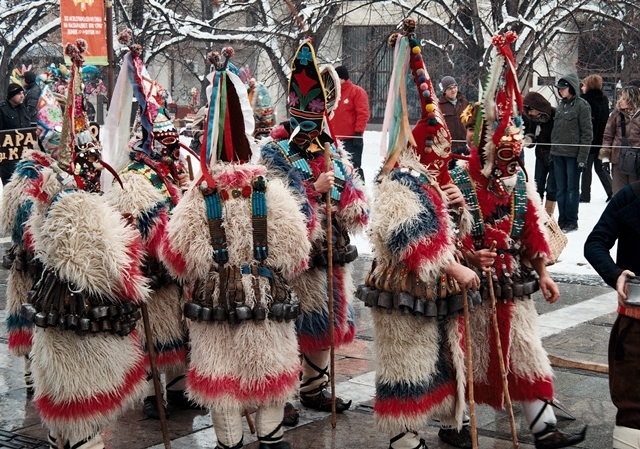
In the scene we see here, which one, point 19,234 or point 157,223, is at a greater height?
point 157,223

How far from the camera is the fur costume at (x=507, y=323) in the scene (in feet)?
16.8

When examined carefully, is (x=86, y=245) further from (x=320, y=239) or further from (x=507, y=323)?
(x=507, y=323)

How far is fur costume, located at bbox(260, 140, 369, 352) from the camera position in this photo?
5.75 m

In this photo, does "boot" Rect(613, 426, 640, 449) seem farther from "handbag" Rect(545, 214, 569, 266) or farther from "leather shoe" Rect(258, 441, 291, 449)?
"handbag" Rect(545, 214, 569, 266)

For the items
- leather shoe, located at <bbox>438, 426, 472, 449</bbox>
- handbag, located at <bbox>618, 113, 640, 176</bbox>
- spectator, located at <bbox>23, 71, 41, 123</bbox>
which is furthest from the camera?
spectator, located at <bbox>23, 71, 41, 123</bbox>

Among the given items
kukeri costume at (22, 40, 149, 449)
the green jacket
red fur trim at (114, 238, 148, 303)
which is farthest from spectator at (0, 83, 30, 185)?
red fur trim at (114, 238, 148, 303)

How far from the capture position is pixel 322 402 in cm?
598

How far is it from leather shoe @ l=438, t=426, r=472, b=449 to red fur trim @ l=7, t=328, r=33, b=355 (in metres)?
2.82

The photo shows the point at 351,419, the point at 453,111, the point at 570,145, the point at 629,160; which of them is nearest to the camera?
the point at 351,419

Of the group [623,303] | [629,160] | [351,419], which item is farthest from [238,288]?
[629,160]

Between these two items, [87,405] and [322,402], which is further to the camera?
[322,402]

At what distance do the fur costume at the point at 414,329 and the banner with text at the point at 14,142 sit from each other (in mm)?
9102

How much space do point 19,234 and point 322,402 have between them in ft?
7.44

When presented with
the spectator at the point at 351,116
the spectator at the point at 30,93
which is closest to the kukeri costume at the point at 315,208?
the spectator at the point at 351,116
